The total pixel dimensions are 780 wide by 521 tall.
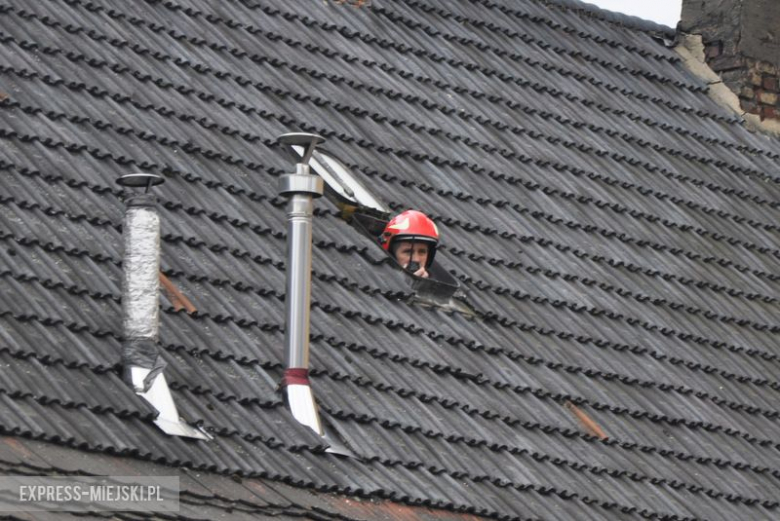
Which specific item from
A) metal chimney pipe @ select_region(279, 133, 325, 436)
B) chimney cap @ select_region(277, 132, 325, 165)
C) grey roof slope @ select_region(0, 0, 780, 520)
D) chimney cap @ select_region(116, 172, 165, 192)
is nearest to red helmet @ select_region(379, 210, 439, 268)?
grey roof slope @ select_region(0, 0, 780, 520)

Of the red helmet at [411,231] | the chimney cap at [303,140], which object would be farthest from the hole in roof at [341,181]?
the chimney cap at [303,140]

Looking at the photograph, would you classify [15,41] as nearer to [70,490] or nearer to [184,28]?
[184,28]

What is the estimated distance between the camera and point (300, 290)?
10.9 meters

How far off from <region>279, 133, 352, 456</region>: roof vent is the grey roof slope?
104 mm

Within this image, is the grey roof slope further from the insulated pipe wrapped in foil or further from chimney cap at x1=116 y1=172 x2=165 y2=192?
chimney cap at x1=116 y1=172 x2=165 y2=192

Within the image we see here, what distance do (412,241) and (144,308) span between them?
241cm

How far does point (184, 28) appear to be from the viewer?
521 inches

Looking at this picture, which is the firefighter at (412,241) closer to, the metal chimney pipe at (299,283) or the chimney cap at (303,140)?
the metal chimney pipe at (299,283)

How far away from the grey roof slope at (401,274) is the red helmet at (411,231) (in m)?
0.20

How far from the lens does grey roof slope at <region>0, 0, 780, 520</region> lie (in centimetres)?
1041

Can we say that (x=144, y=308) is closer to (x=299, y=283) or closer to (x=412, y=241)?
(x=299, y=283)

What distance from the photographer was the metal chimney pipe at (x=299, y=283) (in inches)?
420

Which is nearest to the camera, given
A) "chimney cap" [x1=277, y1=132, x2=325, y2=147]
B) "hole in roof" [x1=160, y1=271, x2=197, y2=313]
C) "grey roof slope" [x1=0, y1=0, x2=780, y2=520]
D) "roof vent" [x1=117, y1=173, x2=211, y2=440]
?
"roof vent" [x1=117, y1=173, x2=211, y2=440]

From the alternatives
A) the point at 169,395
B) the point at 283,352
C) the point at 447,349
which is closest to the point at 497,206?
the point at 447,349
